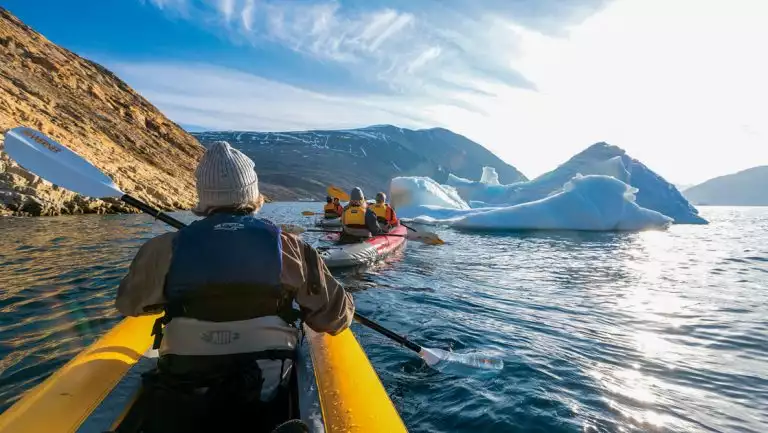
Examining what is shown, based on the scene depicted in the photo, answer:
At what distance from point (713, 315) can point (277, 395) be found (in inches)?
286

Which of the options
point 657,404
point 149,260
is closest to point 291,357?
point 149,260

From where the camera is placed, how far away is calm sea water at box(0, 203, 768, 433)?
3578 millimetres

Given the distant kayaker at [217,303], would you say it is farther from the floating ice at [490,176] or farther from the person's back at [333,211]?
the floating ice at [490,176]

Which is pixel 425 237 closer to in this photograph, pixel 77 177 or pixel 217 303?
pixel 77 177

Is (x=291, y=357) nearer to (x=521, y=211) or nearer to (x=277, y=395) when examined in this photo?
(x=277, y=395)

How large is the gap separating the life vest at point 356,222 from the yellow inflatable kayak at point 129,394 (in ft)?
24.2

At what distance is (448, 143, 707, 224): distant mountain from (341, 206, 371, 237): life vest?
2931 cm

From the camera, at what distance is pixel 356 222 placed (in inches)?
413

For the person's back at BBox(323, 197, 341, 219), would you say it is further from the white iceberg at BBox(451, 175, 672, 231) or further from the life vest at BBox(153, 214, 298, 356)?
the life vest at BBox(153, 214, 298, 356)

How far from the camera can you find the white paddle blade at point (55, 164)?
3977mm

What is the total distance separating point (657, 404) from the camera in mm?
3742

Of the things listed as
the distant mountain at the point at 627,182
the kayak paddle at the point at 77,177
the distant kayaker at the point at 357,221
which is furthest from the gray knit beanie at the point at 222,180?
the distant mountain at the point at 627,182

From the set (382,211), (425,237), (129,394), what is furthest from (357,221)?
(129,394)

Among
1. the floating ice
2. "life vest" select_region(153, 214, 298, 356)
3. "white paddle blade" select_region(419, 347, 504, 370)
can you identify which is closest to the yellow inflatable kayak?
"life vest" select_region(153, 214, 298, 356)
